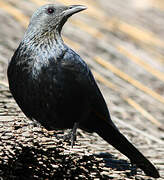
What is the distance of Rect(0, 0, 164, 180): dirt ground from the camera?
4.12m

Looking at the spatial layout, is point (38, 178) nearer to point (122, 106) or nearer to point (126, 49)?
point (122, 106)

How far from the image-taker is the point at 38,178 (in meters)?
3.89

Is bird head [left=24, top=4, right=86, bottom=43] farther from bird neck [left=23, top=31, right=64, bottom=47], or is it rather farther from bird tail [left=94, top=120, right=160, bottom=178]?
bird tail [left=94, top=120, right=160, bottom=178]

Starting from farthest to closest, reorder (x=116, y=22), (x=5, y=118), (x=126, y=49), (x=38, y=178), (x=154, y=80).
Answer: (x=116, y=22), (x=126, y=49), (x=154, y=80), (x=5, y=118), (x=38, y=178)

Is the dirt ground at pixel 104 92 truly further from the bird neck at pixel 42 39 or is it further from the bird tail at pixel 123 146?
the bird neck at pixel 42 39

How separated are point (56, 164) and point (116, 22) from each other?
4748 millimetres

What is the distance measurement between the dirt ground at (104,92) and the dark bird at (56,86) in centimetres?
16

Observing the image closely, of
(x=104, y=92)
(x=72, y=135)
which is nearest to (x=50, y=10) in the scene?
(x=72, y=135)

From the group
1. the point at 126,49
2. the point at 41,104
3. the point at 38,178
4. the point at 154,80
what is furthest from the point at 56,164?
the point at 126,49

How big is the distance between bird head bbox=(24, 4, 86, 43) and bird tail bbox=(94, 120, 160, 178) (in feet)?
2.83

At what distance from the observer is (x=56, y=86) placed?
4316 mm

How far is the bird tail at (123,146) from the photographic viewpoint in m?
4.46

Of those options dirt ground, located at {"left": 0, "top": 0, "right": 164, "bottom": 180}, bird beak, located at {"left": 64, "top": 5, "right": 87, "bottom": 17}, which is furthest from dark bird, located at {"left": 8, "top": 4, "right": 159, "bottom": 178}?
dirt ground, located at {"left": 0, "top": 0, "right": 164, "bottom": 180}

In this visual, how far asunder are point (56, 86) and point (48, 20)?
0.66 metres
